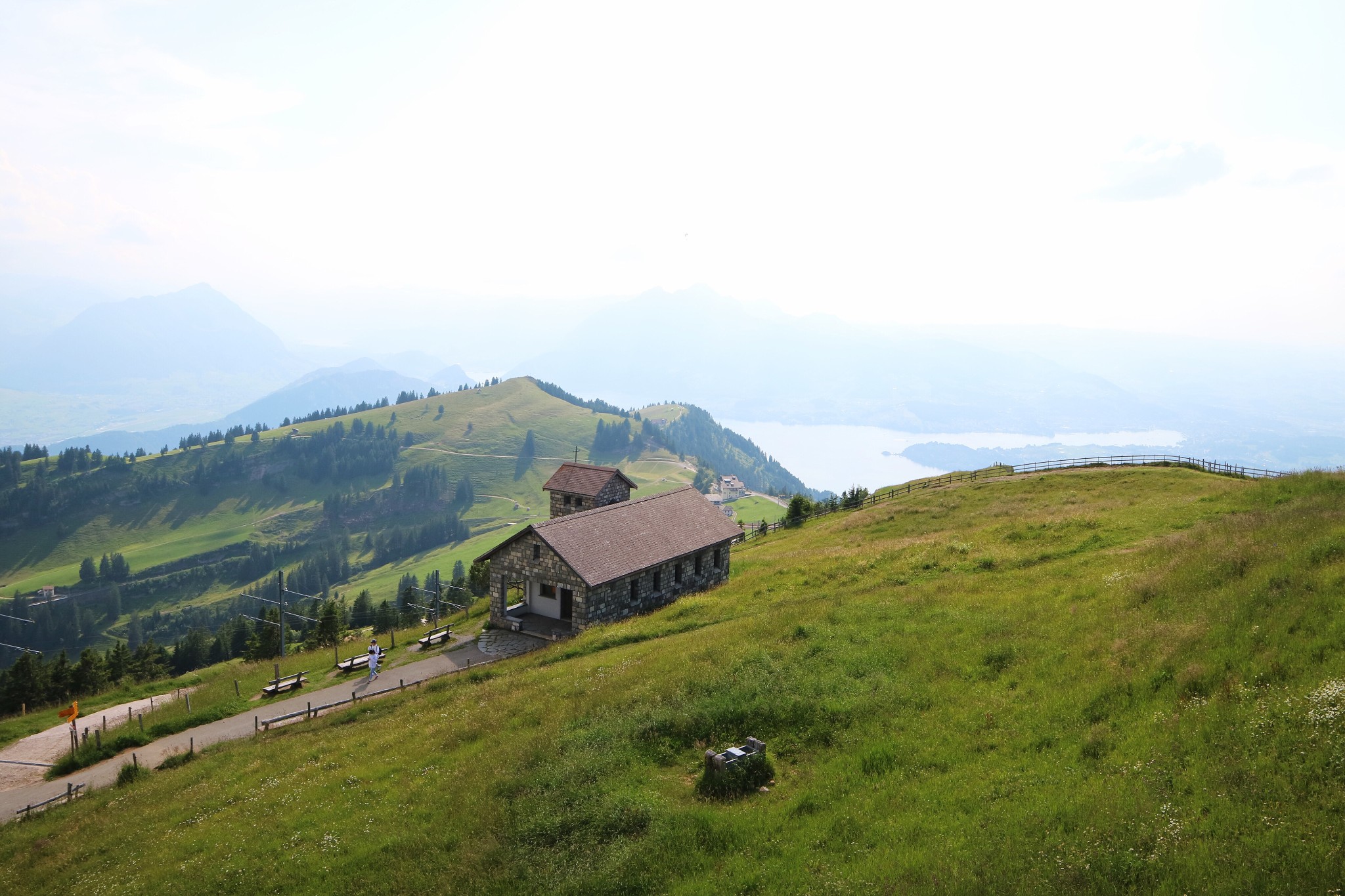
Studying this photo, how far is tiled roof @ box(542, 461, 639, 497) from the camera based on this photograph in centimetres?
5622

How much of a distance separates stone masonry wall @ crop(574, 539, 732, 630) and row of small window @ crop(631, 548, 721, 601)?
46mm

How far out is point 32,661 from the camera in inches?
2363

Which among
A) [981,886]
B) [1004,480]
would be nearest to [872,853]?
[981,886]

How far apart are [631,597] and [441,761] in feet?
66.9

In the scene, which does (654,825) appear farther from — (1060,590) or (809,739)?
(1060,590)

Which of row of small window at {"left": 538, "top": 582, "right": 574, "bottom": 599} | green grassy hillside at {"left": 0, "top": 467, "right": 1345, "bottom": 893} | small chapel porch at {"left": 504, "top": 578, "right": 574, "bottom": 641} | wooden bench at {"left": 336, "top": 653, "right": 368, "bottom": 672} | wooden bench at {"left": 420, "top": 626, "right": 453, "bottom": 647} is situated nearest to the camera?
green grassy hillside at {"left": 0, "top": 467, "right": 1345, "bottom": 893}

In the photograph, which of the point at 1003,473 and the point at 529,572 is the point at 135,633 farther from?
the point at 1003,473

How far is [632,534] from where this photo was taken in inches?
1692

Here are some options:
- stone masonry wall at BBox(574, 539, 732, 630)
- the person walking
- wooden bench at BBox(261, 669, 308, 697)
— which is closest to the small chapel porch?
stone masonry wall at BBox(574, 539, 732, 630)

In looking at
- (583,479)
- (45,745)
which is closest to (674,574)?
(583,479)

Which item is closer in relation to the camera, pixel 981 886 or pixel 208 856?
pixel 981 886

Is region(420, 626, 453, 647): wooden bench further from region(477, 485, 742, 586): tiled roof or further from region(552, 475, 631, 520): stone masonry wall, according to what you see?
region(552, 475, 631, 520): stone masonry wall

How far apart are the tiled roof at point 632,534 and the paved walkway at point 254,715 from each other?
5.66 metres

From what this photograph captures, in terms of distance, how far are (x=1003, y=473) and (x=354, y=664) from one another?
64674mm
